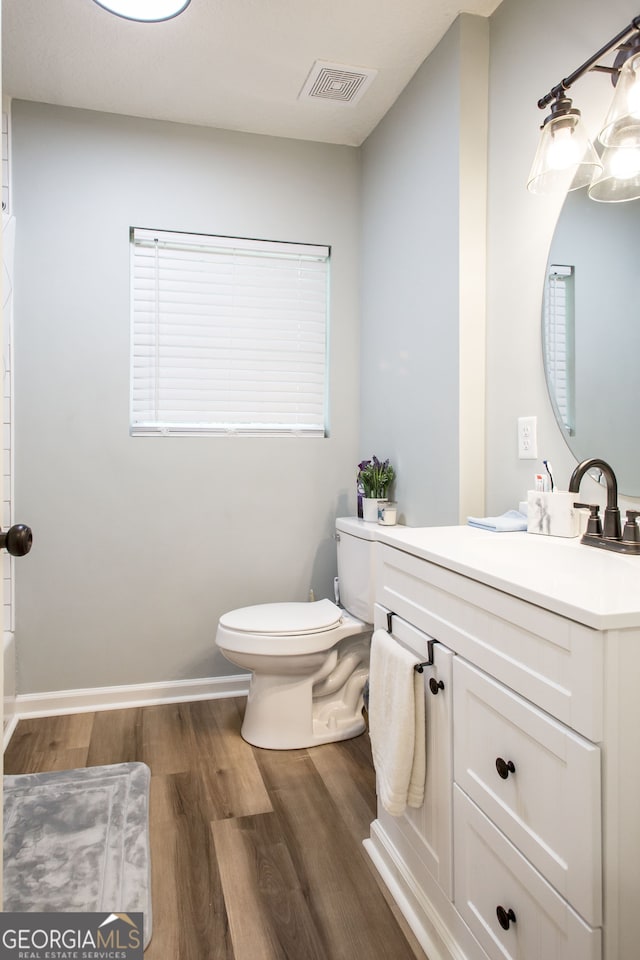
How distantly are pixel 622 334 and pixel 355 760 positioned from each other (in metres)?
1.60

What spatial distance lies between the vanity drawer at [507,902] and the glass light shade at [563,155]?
1.40m

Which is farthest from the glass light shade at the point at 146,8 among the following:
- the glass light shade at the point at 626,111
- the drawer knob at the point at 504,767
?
the drawer knob at the point at 504,767

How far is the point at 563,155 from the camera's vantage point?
1407 millimetres

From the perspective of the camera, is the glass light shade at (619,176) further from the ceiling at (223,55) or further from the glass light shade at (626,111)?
the ceiling at (223,55)

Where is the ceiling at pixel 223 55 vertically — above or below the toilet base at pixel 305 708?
above

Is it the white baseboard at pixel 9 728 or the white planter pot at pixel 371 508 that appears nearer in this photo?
the white baseboard at pixel 9 728

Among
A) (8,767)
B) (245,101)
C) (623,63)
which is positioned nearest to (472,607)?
(623,63)

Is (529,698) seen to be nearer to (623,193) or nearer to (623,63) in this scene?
(623,193)

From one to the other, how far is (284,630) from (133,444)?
104cm

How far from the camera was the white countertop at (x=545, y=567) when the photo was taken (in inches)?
33.2

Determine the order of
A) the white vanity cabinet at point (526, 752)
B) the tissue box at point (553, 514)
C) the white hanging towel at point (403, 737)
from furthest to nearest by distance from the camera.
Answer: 1. the tissue box at point (553, 514)
2. the white hanging towel at point (403, 737)
3. the white vanity cabinet at point (526, 752)

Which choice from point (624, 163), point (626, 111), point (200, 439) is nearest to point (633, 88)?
point (626, 111)

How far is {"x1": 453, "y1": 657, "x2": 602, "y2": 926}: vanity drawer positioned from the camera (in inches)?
32.6

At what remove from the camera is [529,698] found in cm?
97
